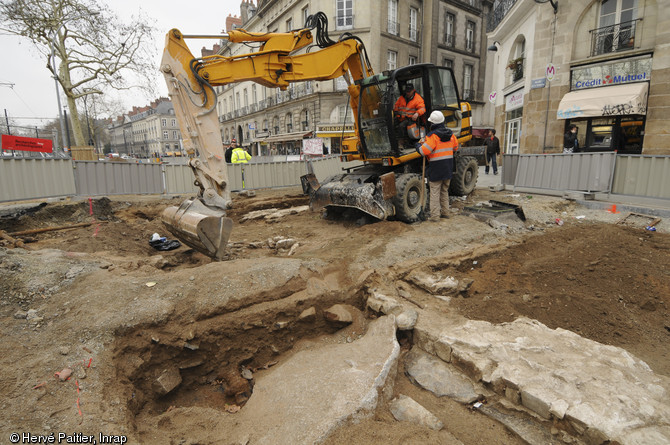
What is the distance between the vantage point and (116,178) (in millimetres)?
10141

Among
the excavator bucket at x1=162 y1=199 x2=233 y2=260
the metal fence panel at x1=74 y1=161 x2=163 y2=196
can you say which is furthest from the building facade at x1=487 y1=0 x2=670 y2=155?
the metal fence panel at x1=74 y1=161 x2=163 y2=196

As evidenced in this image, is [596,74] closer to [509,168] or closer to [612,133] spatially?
[612,133]

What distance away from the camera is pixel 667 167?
739 cm

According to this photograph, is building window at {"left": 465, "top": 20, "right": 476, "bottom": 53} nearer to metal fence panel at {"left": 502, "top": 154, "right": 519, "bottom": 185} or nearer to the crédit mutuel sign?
the crédit mutuel sign

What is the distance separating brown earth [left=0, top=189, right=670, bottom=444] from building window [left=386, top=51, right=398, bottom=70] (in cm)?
2212

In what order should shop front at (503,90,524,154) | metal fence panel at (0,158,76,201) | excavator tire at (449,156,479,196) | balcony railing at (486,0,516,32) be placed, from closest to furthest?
metal fence panel at (0,158,76,201), excavator tire at (449,156,479,196), shop front at (503,90,524,154), balcony railing at (486,0,516,32)

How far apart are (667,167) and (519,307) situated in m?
6.22

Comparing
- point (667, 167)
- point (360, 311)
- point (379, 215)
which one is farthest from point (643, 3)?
point (360, 311)

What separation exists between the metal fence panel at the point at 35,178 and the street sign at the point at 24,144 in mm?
1148

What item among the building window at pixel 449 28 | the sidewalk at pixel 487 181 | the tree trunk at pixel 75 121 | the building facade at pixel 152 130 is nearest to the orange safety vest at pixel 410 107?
the sidewalk at pixel 487 181

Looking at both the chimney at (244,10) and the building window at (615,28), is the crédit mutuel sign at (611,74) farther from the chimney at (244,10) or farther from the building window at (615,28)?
the chimney at (244,10)

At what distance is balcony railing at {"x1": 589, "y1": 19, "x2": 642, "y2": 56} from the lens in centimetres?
1286

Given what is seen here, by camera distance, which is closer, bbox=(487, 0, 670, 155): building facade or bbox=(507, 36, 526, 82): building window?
bbox=(487, 0, 670, 155): building facade

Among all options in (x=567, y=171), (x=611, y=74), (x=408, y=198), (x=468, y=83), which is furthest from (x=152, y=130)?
(x=567, y=171)
